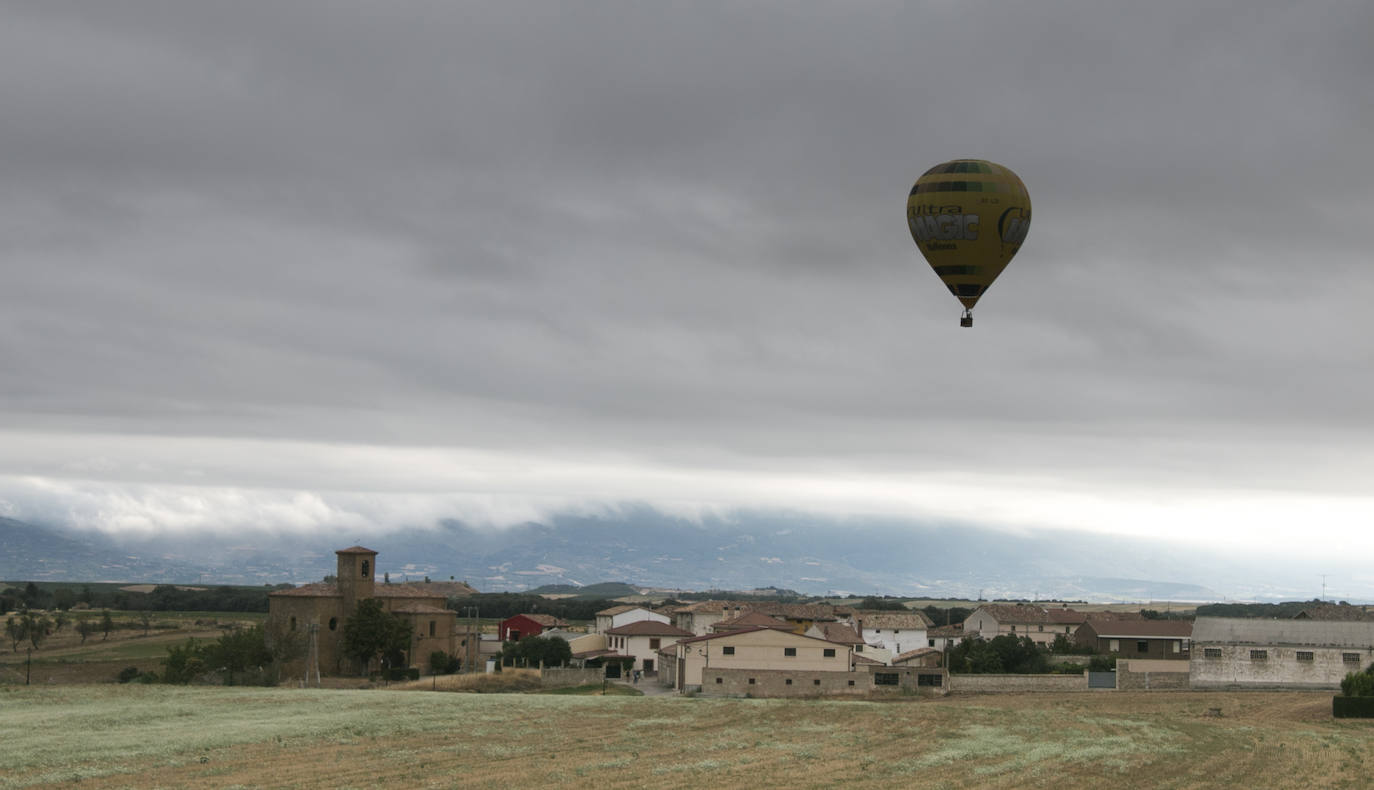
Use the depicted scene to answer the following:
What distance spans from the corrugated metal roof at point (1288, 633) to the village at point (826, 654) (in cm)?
13

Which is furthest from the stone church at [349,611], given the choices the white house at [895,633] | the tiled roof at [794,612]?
the white house at [895,633]

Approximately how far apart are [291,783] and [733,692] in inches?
1957

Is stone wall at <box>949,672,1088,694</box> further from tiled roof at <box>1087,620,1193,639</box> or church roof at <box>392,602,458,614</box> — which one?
church roof at <box>392,602,458,614</box>

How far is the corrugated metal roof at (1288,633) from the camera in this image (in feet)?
309

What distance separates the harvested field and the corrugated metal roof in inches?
523

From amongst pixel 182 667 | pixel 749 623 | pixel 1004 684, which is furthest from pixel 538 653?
pixel 1004 684

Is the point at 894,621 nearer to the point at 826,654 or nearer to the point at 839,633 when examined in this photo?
the point at 839,633

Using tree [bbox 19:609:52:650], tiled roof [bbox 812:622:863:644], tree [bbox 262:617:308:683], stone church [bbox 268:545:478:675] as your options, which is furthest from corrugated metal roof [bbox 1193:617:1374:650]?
tree [bbox 19:609:52:650]

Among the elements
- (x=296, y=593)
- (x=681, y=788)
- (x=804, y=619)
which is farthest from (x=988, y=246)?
(x=804, y=619)

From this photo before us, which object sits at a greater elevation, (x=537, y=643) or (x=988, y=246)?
(x=988, y=246)

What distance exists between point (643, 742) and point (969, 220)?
25521 mm

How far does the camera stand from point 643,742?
56.8 meters

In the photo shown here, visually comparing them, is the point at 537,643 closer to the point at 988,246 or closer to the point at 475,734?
the point at 475,734

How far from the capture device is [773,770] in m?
48.3
